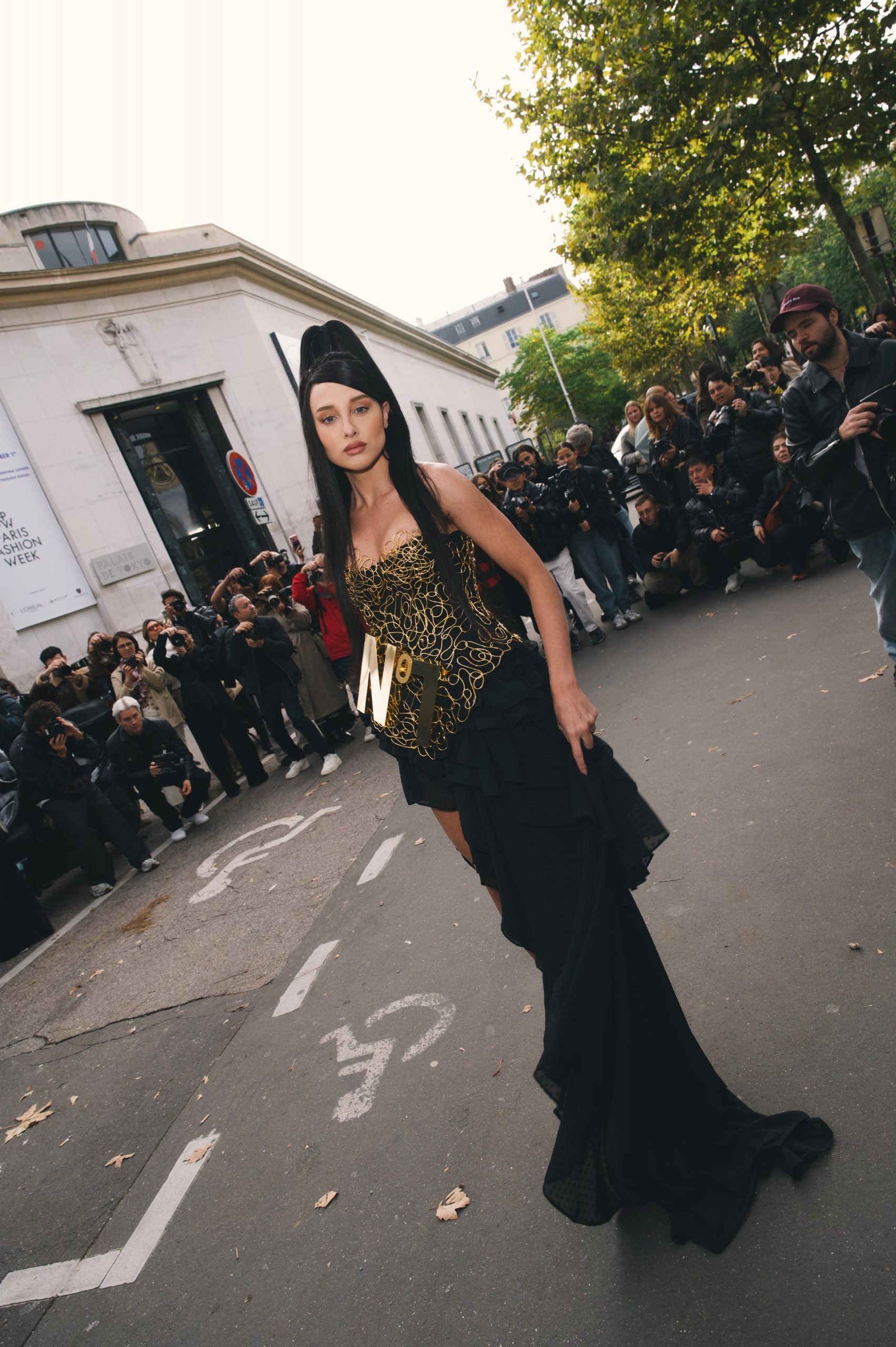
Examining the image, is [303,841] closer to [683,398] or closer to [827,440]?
[827,440]

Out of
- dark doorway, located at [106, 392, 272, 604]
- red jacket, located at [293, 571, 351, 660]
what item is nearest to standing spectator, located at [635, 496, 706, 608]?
red jacket, located at [293, 571, 351, 660]

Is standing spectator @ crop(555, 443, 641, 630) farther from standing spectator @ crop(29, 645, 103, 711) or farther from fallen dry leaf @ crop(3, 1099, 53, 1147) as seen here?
fallen dry leaf @ crop(3, 1099, 53, 1147)

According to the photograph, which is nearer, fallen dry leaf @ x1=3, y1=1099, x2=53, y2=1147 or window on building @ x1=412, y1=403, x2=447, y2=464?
fallen dry leaf @ x1=3, y1=1099, x2=53, y2=1147

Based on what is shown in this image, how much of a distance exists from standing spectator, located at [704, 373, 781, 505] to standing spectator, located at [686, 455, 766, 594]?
0.13 meters

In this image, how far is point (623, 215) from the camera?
14289 mm

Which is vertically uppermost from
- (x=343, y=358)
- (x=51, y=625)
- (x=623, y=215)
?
(x=623, y=215)

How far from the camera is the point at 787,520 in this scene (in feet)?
25.7

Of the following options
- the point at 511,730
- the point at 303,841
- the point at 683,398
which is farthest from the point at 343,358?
the point at 683,398

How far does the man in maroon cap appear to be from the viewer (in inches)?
156

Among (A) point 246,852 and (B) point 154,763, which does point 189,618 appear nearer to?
(B) point 154,763

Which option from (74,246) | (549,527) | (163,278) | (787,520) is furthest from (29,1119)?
(74,246)

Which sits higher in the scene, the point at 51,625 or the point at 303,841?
the point at 51,625

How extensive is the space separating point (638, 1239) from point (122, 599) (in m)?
18.4

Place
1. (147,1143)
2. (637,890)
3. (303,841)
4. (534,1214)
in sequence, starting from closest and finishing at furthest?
(534,1214)
(147,1143)
(637,890)
(303,841)
